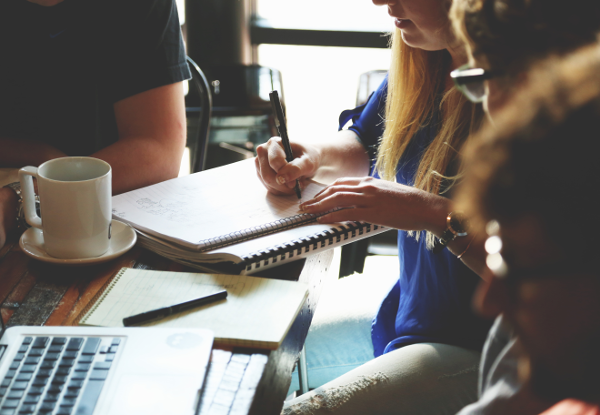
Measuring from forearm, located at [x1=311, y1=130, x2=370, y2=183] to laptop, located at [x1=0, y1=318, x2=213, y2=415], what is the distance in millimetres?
623

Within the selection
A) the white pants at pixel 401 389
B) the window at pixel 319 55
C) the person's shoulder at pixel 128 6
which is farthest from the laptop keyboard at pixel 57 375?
the window at pixel 319 55

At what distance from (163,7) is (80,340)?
0.87 meters

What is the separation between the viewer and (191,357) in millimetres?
533

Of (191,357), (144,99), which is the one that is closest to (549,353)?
(191,357)

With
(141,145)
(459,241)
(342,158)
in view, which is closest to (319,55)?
(342,158)

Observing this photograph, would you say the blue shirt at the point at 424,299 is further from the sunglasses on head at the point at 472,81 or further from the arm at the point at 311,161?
the sunglasses on head at the point at 472,81

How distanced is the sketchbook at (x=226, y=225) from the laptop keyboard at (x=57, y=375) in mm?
225

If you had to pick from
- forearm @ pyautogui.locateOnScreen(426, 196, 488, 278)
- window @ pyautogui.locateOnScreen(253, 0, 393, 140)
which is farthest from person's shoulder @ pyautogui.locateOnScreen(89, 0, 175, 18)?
window @ pyautogui.locateOnScreen(253, 0, 393, 140)

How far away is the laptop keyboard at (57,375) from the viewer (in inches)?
18.2

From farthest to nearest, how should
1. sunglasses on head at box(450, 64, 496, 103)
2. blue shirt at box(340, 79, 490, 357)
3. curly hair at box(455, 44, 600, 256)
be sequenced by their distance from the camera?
1. blue shirt at box(340, 79, 490, 357)
2. sunglasses on head at box(450, 64, 496, 103)
3. curly hair at box(455, 44, 600, 256)

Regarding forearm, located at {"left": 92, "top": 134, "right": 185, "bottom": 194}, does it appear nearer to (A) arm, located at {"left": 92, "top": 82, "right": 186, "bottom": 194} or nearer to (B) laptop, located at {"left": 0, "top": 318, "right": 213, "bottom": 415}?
(A) arm, located at {"left": 92, "top": 82, "right": 186, "bottom": 194}

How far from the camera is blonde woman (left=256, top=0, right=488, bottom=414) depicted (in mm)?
809

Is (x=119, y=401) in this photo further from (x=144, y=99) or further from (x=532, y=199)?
(x=144, y=99)

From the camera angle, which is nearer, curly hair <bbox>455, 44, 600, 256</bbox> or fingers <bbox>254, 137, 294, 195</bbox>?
curly hair <bbox>455, 44, 600, 256</bbox>
